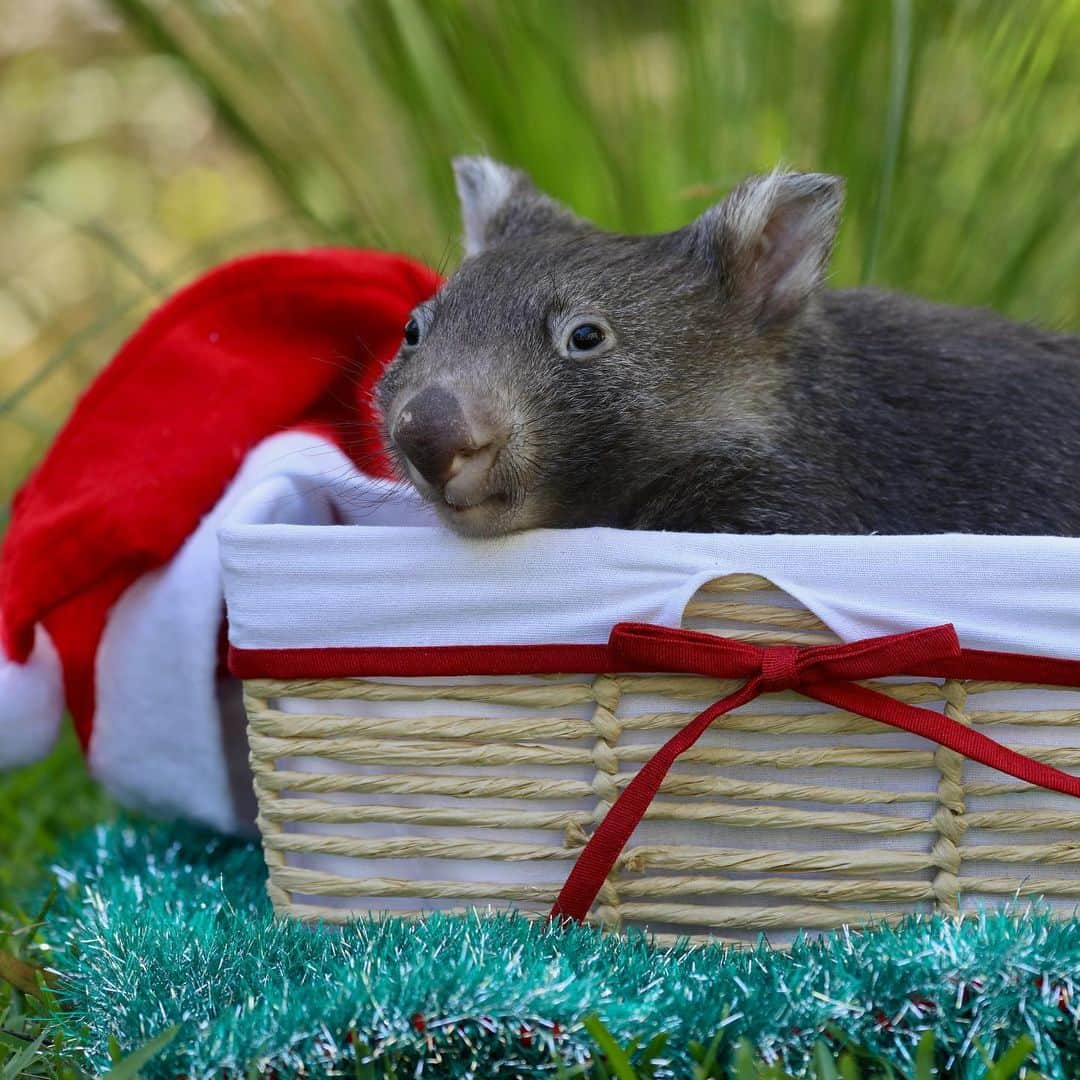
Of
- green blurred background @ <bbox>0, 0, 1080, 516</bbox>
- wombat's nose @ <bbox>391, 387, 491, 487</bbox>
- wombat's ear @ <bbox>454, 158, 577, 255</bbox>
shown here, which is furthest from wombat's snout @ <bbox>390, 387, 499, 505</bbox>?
green blurred background @ <bbox>0, 0, 1080, 516</bbox>

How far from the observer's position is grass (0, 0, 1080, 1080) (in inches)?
102

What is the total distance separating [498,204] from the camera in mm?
2225

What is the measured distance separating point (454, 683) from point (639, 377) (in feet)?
1.66

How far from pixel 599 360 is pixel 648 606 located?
1.36 ft

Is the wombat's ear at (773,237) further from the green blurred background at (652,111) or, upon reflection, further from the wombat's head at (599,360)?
the green blurred background at (652,111)

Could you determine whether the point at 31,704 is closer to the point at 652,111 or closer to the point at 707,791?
the point at 707,791

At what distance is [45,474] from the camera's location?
2014 mm

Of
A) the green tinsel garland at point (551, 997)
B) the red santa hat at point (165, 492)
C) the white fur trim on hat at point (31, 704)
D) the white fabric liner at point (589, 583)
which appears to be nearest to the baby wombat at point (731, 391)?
the white fabric liner at point (589, 583)

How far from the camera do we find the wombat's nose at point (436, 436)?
1.59m

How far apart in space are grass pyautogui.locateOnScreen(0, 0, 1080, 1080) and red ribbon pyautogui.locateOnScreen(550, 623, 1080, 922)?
1.23 m

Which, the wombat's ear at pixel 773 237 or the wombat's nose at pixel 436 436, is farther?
the wombat's ear at pixel 773 237

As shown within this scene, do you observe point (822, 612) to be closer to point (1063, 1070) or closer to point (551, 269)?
point (1063, 1070)

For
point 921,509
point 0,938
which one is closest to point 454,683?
point 921,509

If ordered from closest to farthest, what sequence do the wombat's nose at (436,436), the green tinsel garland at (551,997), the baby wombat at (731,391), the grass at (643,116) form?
the green tinsel garland at (551,997) < the wombat's nose at (436,436) < the baby wombat at (731,391) < the grass at (643,116)
